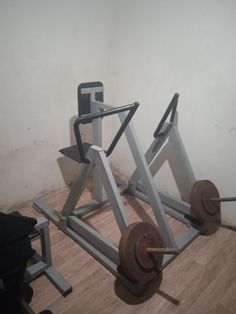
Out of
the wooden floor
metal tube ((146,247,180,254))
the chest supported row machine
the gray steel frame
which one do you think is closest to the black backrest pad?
the chest supported row machine

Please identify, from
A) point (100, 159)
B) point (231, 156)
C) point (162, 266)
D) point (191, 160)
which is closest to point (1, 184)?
point (100, 159)

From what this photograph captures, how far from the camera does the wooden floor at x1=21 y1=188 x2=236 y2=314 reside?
1572 millimetres

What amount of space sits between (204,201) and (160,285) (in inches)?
28.5

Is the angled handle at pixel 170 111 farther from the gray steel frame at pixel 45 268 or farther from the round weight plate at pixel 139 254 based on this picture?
the gray steel frame at pixel 45 268

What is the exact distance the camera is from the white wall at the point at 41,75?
199 centimetres

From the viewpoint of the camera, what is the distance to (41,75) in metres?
2.19

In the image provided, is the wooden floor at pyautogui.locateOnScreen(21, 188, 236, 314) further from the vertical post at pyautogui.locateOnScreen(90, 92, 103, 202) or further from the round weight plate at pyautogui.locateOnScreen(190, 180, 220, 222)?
the vertical post at pyautogui.locateOnScreen(90, 92, 103, 202)

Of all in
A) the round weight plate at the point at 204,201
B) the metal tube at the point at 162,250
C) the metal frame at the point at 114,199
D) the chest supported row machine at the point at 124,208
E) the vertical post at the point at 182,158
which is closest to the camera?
the metal tube at the point at 162,250

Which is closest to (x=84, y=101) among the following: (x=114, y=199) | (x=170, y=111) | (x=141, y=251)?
(x=170, y=111)

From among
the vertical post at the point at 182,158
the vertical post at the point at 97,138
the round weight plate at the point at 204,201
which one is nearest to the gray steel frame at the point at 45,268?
the vertical post at the point at 97,138

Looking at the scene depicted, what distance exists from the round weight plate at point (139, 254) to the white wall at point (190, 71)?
904mm

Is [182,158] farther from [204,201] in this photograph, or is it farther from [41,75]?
[41,75]

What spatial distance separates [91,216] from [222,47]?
1680 millimetres

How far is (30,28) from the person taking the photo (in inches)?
78.9
